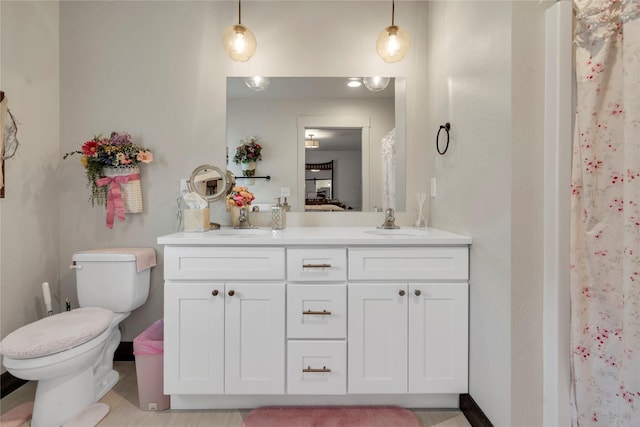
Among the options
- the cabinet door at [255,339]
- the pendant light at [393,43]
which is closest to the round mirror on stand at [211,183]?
the cabinet door at [255,339]

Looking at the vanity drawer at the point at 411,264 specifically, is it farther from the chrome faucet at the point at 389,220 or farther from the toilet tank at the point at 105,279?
the toilet tank at the point at 105,279

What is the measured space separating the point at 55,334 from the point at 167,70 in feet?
5.41

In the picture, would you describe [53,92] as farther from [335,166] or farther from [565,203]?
[565,203]

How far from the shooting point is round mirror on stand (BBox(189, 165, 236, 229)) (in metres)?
2.13

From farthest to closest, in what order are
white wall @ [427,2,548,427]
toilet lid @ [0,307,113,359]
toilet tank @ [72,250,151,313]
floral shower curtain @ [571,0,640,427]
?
toilet tank @ [72,250,151,313], toilet lid @ [0,307,113,359], white wall @ [427,2,548,427], floral shower curtain @ [571,0,640,427]

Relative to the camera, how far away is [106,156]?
82.7 inches

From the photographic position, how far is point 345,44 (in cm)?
226

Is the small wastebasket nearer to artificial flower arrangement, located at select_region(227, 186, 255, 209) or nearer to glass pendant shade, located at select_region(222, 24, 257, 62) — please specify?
artificial flower arrangement, located at select_region(227, 186, 255, 209)

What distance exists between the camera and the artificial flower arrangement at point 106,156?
209cm

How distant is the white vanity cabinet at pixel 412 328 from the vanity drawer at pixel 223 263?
1.27 feet

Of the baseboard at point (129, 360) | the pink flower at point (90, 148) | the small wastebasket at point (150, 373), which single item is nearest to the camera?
the baseboard at point (129, 360)

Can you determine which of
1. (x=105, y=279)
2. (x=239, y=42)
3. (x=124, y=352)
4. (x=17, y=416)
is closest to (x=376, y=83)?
(x=239, y=42)

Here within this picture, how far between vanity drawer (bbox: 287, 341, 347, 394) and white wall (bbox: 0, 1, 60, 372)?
1627mm

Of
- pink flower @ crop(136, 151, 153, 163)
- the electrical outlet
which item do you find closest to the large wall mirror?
the electrical outlet
